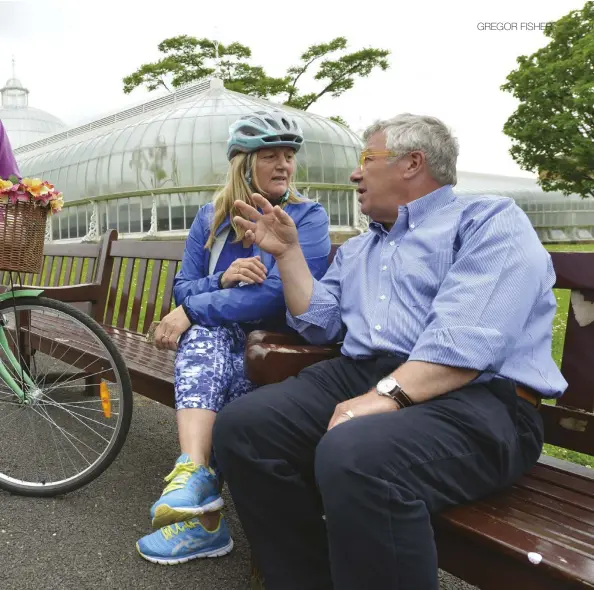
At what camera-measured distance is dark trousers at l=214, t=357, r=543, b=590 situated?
1.58m

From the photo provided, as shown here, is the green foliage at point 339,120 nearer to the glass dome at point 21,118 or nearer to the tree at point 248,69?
the tree at point 248,69

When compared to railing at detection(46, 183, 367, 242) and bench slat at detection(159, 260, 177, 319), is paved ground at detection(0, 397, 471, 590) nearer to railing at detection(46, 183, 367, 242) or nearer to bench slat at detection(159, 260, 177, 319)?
bench slat at detection(159, 260, 177, 319)

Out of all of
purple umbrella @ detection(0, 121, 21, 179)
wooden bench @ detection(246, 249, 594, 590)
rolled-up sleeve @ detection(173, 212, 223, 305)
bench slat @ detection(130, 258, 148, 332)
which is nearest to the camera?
wooden bench @ detection(246, 249, 594, 590)

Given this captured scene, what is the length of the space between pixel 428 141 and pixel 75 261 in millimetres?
3911

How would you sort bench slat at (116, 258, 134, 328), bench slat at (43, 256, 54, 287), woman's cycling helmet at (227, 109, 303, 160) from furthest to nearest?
bench slat at (43, 256, 54, 287) < bench slat at (116, 258, 134, 328) < woman's cycling helmet at (227, 109, 303, 160)

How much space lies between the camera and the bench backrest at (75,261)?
4.57m

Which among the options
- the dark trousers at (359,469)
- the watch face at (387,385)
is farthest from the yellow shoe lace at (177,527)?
the watch face at (387,385)

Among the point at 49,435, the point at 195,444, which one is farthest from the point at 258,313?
the point at 49,435

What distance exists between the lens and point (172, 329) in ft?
8.87

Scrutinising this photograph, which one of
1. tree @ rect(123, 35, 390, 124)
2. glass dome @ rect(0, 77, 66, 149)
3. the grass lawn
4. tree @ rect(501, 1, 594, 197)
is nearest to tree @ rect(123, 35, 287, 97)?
tree @ rect(123, 35, 390, 124)

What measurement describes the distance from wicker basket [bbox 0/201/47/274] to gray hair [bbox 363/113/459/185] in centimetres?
144

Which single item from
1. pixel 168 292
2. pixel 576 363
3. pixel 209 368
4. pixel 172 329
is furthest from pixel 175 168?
pixel 576 363

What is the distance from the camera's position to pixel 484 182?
173 ft

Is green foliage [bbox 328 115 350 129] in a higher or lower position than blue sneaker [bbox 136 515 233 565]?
higher
